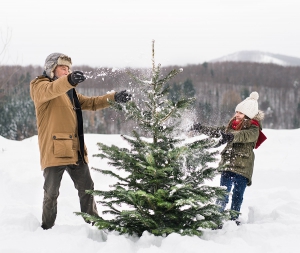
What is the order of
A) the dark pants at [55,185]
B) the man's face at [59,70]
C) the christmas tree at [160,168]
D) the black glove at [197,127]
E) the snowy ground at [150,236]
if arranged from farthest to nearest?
the black glove at [197,127] < the man's face at [59,70] < the dark pants at [55,185] < the christmas tree at [160,168] < the snowy ground at [150,236]

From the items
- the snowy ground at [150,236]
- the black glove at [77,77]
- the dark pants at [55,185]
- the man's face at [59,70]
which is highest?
the man's face at [59,70]

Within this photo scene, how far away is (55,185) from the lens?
4.25 metres

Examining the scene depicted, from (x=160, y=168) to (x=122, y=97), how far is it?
100 centimetres

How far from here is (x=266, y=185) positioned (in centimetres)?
1030

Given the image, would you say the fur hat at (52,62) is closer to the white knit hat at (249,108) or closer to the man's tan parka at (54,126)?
the man's tan parka at (54,126)

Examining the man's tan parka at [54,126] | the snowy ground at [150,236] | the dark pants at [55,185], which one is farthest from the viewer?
the dark pants at [55,185]

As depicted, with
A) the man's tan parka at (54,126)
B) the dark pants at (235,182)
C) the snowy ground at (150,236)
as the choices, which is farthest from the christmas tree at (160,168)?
the dark pants at (235,182)

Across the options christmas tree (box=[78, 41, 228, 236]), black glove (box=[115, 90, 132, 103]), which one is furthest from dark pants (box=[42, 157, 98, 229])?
black glove (box=[115, 90, 132, 103])

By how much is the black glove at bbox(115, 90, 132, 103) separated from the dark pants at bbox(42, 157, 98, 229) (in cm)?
99

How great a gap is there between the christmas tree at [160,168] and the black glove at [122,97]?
23cm

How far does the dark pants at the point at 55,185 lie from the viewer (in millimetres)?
4227

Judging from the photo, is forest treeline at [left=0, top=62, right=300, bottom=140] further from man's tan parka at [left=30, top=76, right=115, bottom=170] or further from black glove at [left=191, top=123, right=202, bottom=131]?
man's tan parka at [left=30, top=76, right=115, bottom=170]

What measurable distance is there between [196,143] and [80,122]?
153 cm

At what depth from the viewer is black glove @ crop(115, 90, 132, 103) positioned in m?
4.18
